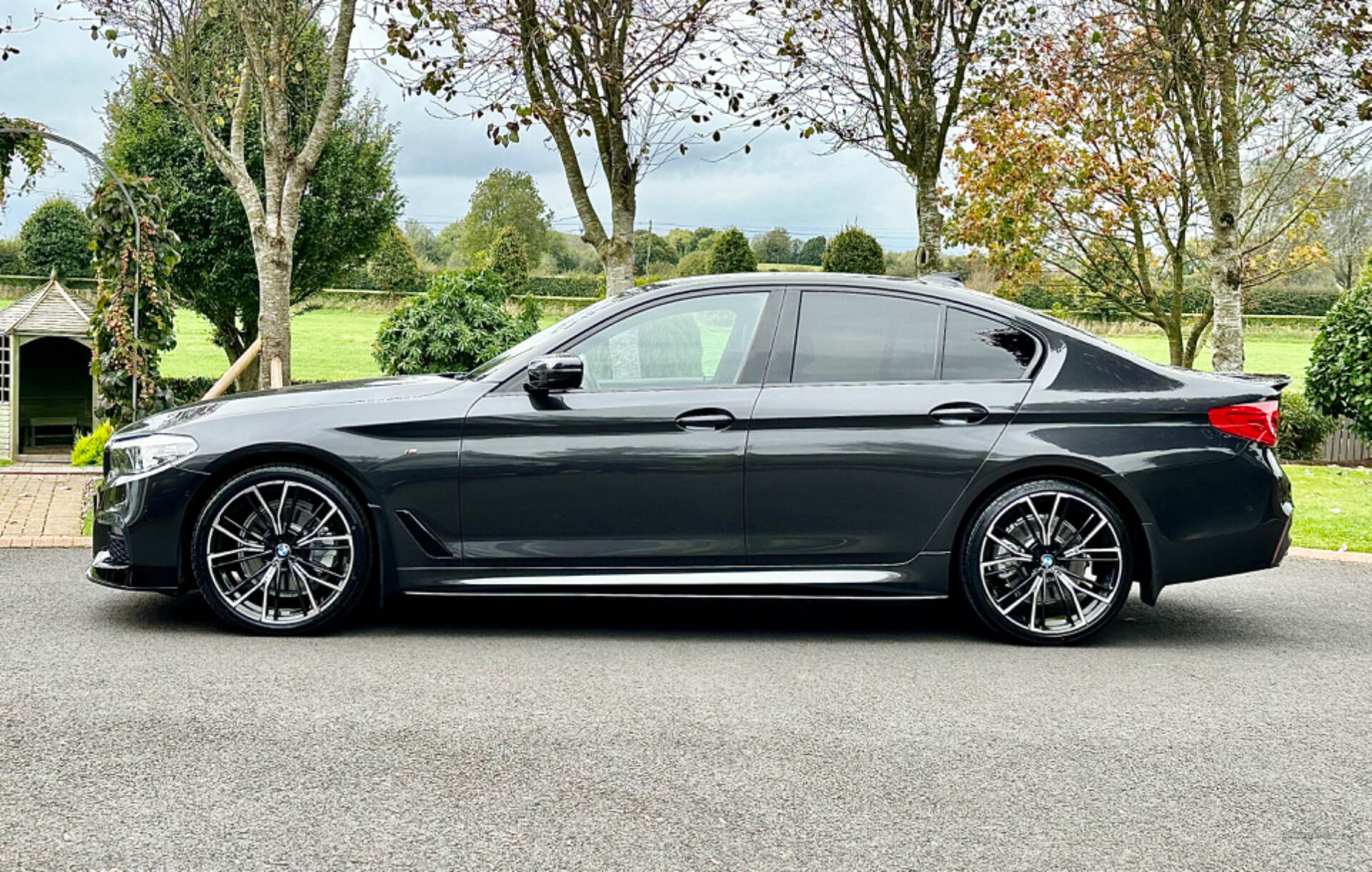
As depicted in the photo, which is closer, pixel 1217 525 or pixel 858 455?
pixel 858 455

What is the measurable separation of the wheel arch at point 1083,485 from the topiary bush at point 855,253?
2093 centimetres

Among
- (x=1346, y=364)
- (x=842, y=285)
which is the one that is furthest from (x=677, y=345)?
(x=1346, y=364)

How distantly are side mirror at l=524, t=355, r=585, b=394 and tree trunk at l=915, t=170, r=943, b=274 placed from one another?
946cm

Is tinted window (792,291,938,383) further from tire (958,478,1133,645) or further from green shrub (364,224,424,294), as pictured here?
green shrub (364,224,424,294)

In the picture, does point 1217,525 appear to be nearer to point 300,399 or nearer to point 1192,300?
point 300,399

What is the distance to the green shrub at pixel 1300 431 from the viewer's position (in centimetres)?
1794

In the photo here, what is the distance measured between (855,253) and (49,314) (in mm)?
15228

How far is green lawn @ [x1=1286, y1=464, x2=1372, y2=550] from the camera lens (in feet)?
31.8

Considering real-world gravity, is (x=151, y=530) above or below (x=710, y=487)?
below

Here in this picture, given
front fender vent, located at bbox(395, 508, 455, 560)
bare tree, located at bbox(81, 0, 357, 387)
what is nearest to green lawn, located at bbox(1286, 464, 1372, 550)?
front fender vent, located at bbox(395, 508, 455, 560)

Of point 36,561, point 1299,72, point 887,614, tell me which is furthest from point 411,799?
point 1299,72

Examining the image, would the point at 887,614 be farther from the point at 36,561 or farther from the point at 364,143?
the point at 364,143

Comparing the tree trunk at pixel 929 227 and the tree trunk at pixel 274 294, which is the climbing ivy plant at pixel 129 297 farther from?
the tree trunk at pixel 929 227

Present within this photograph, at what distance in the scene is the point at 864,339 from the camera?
6375 mm
